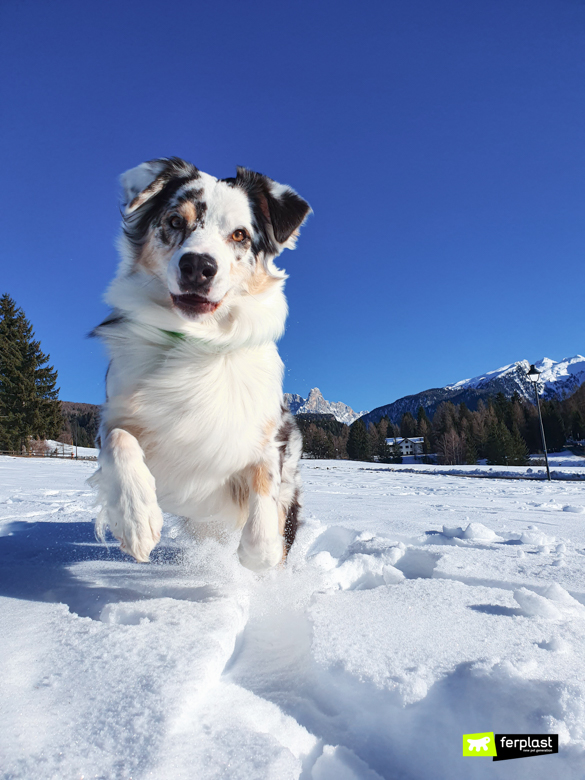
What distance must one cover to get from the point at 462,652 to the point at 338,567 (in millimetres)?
1362

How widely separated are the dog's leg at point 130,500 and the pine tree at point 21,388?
40.7 metres

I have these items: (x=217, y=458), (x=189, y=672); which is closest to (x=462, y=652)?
(x=189, y=672)

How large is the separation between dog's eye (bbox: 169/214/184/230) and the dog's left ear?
0.75m

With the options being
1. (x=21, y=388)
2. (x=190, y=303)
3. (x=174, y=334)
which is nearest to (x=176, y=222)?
(x=190, y=303)

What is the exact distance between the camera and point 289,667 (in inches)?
71.7


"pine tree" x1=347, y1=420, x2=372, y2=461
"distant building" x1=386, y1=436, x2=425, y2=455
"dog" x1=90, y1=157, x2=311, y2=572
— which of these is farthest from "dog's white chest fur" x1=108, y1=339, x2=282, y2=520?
"distant building" x1=386, y1=436, x2=425, y2=455

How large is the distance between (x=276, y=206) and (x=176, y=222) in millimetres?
957

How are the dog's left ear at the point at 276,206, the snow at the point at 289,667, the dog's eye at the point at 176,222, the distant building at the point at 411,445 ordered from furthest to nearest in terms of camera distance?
the distant building at the point at 411,445 → the dog's left ear at the point at 276,206 → the dog's eye at the point at 176,222 → the snow at the point at 289,667

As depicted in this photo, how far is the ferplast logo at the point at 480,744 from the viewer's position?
4.48ft

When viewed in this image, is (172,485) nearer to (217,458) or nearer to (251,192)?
(217,458)

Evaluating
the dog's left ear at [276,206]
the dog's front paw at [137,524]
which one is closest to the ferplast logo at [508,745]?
the dog's front paw at [137,524]

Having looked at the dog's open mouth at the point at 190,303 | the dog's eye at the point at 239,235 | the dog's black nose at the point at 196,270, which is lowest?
the dog's open mouth at the point at 190,303

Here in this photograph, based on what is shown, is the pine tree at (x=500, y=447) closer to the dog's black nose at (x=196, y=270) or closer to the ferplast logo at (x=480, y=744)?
the dog's black nose at (x=196, y=270)

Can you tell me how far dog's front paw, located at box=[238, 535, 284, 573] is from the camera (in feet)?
9.00
